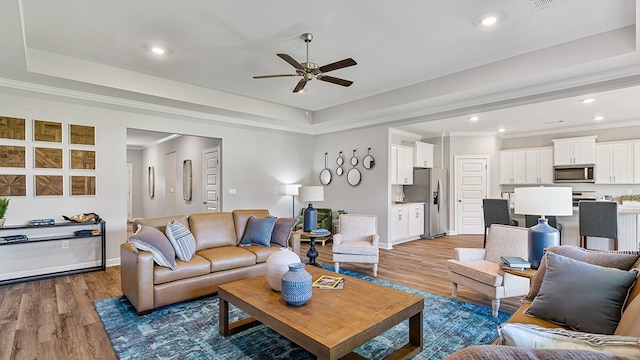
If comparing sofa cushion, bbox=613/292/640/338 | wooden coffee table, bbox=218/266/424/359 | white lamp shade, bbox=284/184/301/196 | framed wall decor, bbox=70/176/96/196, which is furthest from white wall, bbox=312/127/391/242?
sofa cushion, bbox=613/292/640/338

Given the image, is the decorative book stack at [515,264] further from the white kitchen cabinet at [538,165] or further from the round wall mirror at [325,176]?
the white kitchen cabinet at [538,165]

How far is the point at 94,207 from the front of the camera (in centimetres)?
465

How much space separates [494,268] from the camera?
3.12 m

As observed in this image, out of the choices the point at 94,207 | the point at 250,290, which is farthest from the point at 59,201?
the point at 250,290

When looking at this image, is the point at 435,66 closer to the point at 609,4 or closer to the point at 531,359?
the point at 609,4

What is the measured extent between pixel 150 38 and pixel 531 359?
3978 mm

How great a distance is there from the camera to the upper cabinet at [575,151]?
6630 millimetres

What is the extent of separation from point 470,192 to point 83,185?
796cm

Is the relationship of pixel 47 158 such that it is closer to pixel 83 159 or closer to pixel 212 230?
pixel 83 159

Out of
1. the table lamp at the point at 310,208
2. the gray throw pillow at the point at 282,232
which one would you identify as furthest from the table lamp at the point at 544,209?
the table lamp at the point at 310,208

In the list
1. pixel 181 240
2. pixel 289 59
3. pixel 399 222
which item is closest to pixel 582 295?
pixel 289 59

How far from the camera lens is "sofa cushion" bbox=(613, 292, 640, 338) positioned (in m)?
1.27

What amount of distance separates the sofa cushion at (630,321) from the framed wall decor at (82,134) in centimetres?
583

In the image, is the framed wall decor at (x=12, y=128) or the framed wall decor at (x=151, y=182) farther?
the framed wall decor at (x=151, y=182)
